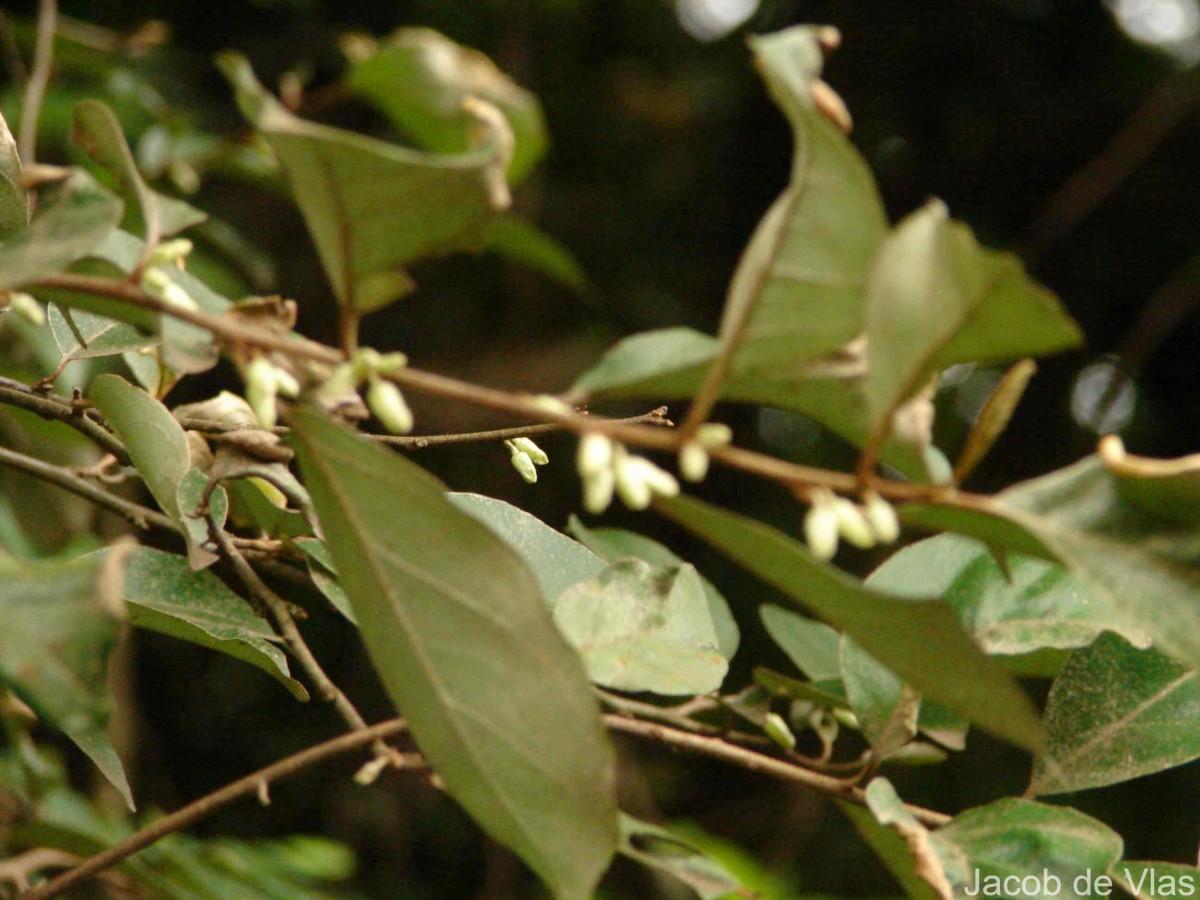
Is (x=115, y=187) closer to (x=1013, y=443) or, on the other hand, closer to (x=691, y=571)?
(x=691, y=571)

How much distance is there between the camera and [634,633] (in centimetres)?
43

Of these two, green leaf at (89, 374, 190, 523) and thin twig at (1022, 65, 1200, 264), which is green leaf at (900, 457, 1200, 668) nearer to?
green leaf at (89, 374, 190, 523)

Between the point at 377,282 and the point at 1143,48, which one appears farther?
the point at 1143,48

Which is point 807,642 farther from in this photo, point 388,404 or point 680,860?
point 388,404

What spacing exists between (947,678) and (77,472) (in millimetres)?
506

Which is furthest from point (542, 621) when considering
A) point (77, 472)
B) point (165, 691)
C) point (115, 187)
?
point (165, 691)

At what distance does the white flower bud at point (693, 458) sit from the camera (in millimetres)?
324

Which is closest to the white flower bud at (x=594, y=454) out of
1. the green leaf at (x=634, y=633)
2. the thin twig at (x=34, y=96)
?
the green leaf at (x=634, y=633)

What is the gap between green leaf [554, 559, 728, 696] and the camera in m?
0.41

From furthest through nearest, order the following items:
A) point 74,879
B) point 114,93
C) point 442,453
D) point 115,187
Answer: point 442,453 → point 114,93 → point 115,187 → point 74,879

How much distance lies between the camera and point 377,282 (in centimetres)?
35

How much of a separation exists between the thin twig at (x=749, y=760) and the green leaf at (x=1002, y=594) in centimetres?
10

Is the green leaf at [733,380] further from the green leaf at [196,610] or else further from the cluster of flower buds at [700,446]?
the green leaf at [196,610]

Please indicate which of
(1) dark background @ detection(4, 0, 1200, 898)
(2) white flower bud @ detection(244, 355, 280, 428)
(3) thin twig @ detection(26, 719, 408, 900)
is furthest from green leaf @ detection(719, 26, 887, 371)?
(1) dark background @ detection(4, 0, 1200, 898)
